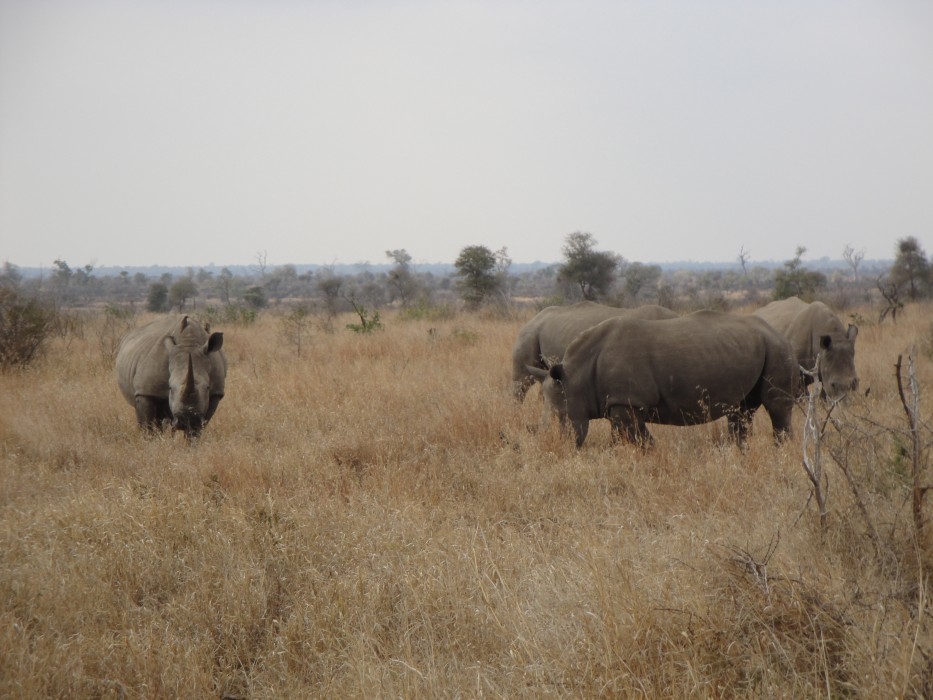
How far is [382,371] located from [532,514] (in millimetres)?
5615

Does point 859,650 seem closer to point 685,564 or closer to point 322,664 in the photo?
point 685,564

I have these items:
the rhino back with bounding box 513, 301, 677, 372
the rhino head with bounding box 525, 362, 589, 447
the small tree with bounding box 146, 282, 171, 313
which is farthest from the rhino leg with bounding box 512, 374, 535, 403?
the small tree with bounding box 146, 282, 171, 313

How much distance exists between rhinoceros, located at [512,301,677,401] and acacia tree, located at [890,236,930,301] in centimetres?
2518

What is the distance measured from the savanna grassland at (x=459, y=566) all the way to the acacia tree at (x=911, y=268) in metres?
26.8

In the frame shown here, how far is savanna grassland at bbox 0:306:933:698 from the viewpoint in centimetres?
299

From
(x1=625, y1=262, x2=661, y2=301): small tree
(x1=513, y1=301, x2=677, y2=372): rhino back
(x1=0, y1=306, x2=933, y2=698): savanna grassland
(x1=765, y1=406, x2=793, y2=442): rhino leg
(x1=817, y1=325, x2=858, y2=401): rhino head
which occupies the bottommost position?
(x1=0, y1=306, x2=933, y2=698): savanna grassland

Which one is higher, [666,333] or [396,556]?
[666,333]

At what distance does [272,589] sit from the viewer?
13.1 ft

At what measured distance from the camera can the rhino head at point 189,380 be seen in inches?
265

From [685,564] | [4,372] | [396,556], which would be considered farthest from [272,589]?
[4,372]

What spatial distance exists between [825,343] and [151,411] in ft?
23.5

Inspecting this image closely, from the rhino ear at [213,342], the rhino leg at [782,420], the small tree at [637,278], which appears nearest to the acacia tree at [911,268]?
the small tree at [637,278]

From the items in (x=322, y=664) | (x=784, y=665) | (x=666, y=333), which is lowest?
(x=322, y=664)

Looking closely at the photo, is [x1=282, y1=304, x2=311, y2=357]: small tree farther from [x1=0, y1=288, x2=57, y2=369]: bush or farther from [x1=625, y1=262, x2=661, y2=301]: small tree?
[x1=625, y1=262, x2=661, y2=301]: small tree
